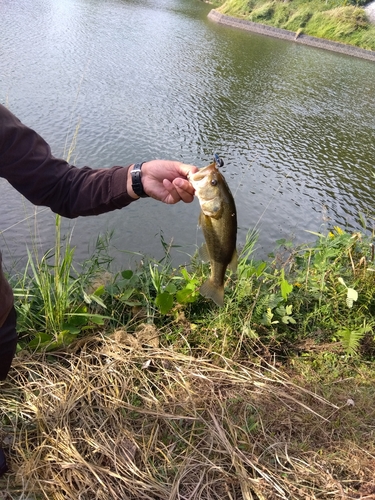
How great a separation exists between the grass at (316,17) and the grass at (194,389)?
36.2 meters

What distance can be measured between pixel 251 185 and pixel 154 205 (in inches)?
120

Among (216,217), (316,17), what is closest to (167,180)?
(216,217)

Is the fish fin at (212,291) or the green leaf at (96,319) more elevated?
the fish fin at (212,291)

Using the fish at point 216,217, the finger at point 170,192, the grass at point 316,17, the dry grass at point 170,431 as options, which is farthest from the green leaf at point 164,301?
the grass at point 316,17

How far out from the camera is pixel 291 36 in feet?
109

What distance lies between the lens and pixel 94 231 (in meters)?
7.45

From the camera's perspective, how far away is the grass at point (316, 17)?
33.6 metres

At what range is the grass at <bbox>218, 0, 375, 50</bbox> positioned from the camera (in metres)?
33.6

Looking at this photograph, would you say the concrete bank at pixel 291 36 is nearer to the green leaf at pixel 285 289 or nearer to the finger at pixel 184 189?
the green leaf at pixel 285 289

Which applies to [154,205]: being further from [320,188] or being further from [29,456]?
[29,456]

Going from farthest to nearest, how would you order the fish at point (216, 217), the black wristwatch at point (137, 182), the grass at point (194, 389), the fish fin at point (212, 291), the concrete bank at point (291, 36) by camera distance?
the concrete bank at point (291, 36), the fish fin at point (212, 291), the grass at point (194, 389), the black wristwatch at point (137, 182), the fish at point (216, 217)

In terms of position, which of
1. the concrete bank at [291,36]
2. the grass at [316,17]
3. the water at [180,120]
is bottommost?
the water at [180,120]

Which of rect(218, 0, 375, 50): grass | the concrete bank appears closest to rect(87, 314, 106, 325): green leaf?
the concrete bank

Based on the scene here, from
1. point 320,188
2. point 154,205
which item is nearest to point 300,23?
point 320,188
